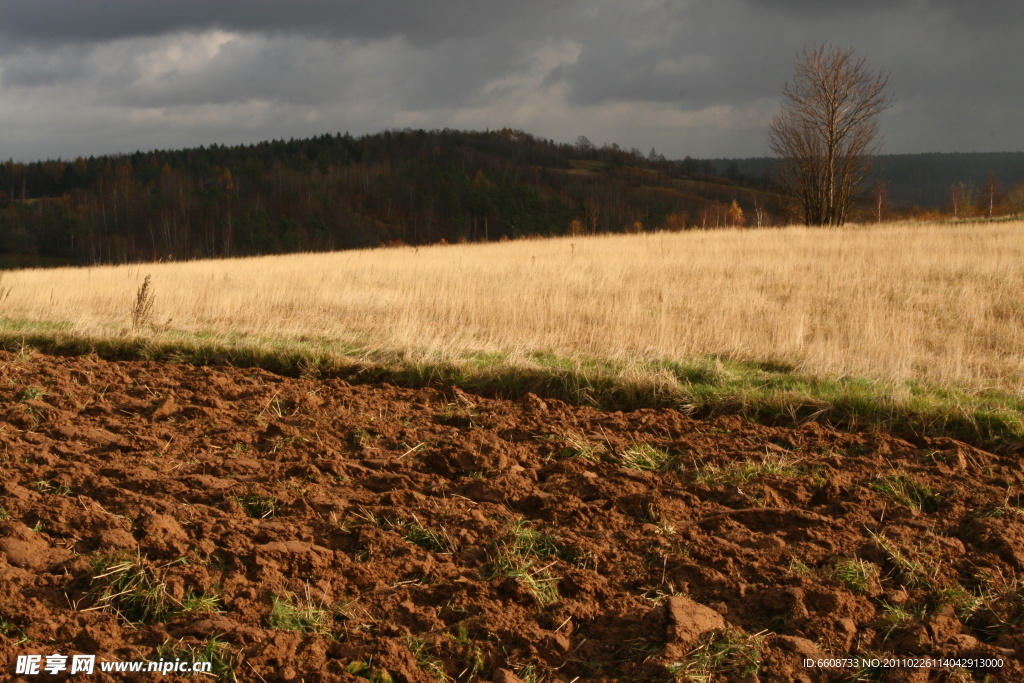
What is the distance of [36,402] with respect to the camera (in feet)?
21.0

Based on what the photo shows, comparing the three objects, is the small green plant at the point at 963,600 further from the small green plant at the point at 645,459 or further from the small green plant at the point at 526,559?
the small green plant at the point at 645,459

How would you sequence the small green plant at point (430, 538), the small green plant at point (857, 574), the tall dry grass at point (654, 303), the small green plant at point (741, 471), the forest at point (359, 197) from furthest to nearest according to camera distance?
the forest at point (359, 197), the tall dry grass at point (654, 303), the small green plant at point (741, 471), the small green plant at point (430, 538), the small green plant at point (857, 574)

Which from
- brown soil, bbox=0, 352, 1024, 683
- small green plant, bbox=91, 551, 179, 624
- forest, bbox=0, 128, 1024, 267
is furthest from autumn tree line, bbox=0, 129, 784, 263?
small green plant, bbox=91, 551, 179, 624

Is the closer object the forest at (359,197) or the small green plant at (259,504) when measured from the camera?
the small green plant at (259,504)

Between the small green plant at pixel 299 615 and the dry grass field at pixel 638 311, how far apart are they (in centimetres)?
394

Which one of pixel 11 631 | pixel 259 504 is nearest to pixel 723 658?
pixel 259 504

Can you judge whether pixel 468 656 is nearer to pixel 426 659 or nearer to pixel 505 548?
pixel 426 659

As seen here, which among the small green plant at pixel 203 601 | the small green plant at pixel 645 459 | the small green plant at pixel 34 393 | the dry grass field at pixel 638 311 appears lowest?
the small green plant at pixel 203 601

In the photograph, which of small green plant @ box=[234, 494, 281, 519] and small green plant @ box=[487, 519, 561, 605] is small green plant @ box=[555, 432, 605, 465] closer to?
small green plant @ box=[487, 519, 561, 605]

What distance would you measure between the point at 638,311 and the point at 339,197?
88005mm

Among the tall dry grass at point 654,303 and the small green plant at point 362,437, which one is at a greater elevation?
the tall dry grass at point 654,303

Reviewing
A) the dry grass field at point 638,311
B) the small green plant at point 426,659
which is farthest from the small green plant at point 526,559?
the dry grass field at point 638,311

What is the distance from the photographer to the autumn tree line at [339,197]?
71.3 meters

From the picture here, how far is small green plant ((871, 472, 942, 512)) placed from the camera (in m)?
4.29
